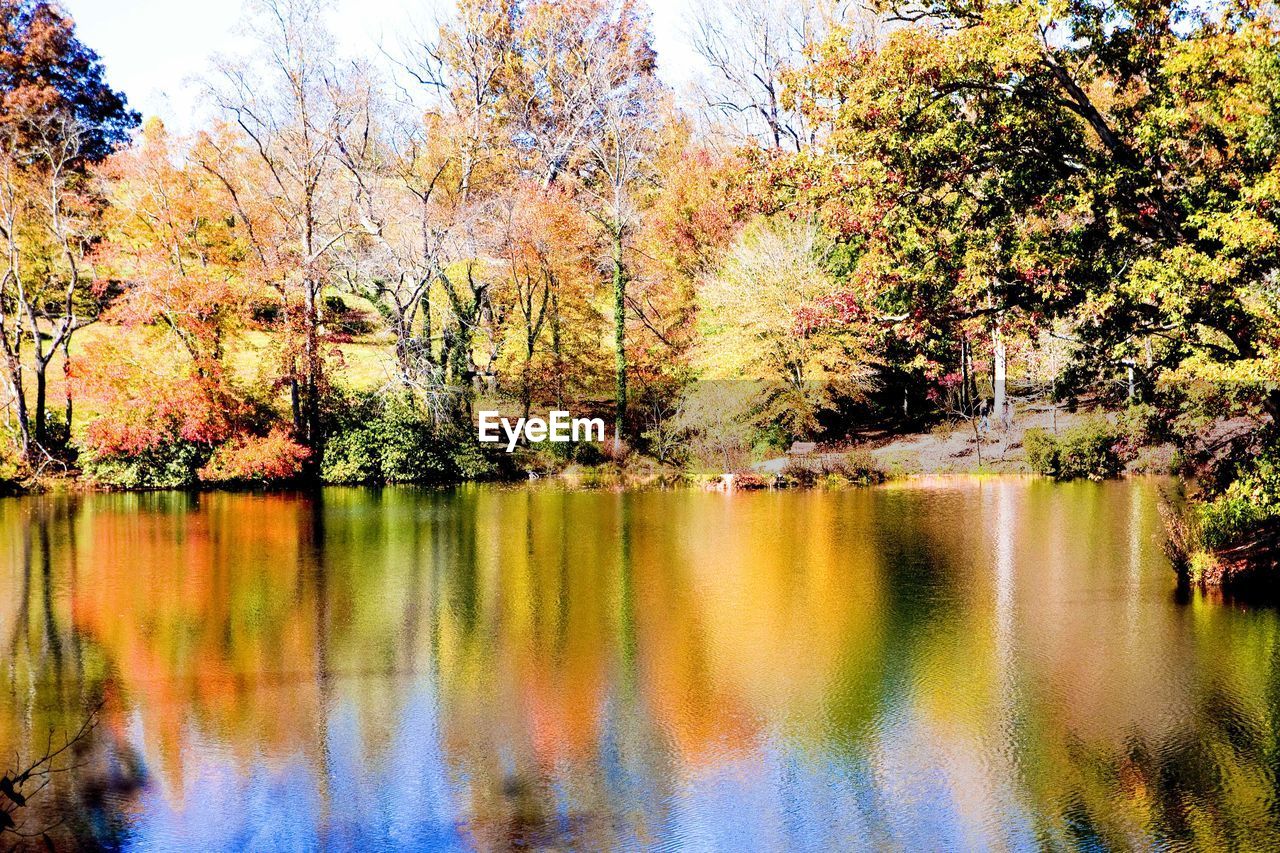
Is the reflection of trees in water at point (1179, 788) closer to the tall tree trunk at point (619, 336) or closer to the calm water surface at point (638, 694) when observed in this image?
the calm water surface at point (638, 694)

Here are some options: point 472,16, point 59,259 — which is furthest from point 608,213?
point 59,259

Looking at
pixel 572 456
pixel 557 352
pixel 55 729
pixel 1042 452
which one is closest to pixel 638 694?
pixel 55 729

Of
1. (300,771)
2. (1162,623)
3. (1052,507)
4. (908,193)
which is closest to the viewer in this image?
(300,771)

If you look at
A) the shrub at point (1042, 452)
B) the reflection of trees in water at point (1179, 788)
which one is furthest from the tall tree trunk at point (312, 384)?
the reflection of trees in water at point (1179, 788)

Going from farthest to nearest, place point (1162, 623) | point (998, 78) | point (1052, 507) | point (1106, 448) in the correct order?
point (1106, 448), point (1052, 507), point (998, 78), point (1162, 623)

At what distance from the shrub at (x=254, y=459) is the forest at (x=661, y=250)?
80mm

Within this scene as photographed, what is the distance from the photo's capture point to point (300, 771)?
7629 millimetres

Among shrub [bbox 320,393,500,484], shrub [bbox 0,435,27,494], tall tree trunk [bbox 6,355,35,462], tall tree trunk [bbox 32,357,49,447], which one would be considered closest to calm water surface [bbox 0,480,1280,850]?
shrub [bbox 0,435,27,494]

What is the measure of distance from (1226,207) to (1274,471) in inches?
119

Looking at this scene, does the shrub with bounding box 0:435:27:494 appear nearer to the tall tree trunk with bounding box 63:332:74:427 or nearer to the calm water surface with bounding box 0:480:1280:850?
the tall tree trunk with bounding box 63:332:74:427

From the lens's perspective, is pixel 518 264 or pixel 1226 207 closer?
pixel 1226 207

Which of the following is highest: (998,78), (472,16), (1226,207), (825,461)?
(472,16)

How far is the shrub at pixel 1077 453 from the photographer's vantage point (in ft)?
83.5

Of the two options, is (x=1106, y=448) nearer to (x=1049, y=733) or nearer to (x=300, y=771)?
(x=1049, y=733)
